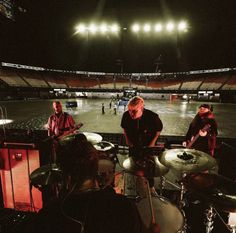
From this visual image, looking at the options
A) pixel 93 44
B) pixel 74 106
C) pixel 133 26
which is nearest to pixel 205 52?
pixel 93 44

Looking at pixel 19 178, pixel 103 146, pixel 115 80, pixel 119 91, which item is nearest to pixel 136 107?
pixel 103 146

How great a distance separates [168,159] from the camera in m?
2.44

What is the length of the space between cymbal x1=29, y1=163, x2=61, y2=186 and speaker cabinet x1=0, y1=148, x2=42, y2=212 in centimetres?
88

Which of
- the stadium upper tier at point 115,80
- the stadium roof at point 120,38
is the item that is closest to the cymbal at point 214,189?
the stadium roof at point 120,38

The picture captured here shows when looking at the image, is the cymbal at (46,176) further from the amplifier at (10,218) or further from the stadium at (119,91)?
the amplifier at (10,218)

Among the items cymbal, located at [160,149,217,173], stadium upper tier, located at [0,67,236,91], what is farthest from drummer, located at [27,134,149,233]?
stadium upper tier, located at [0,67,236,91]

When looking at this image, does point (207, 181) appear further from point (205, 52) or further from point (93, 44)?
point (205, 52)

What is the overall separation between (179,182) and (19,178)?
2.84 metres

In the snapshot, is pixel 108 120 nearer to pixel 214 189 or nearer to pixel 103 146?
pixel 103 146

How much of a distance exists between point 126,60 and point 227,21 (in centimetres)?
2397

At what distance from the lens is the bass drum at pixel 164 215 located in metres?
1.67

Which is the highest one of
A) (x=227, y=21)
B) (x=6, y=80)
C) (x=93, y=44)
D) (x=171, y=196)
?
(x=93, y=44)

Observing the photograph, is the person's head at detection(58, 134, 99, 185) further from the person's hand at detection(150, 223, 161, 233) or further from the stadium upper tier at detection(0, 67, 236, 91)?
the stadium upper tier at detection(0, 67, 236, 91)

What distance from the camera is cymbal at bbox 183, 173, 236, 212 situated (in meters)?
1.87
